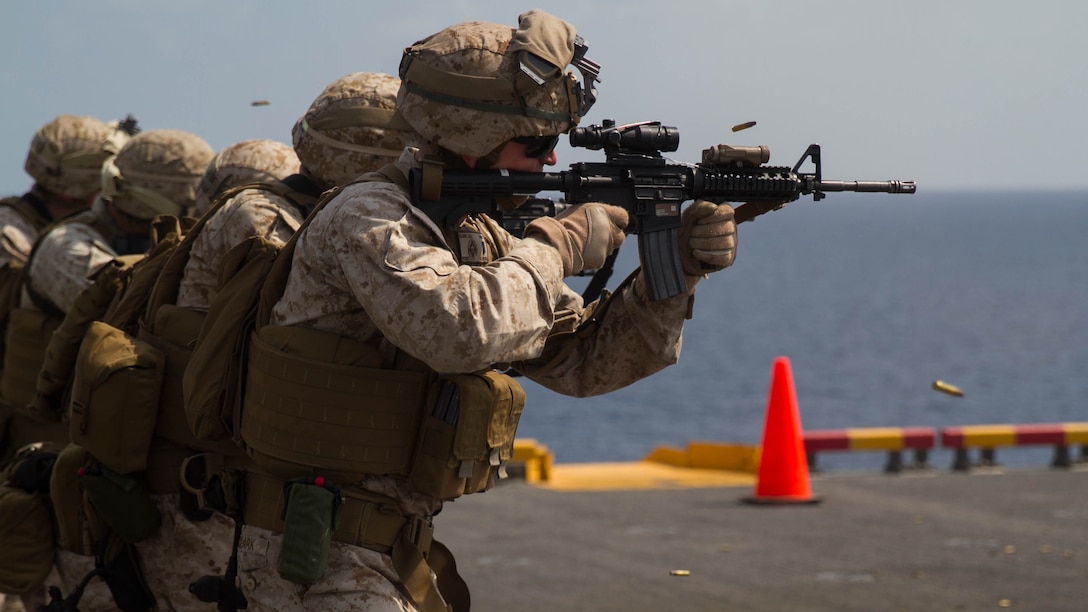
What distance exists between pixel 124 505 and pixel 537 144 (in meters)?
1.79

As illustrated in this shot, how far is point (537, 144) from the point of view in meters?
3.96

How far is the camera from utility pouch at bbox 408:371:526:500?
374cm

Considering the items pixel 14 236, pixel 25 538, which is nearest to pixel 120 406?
pixel 25 538

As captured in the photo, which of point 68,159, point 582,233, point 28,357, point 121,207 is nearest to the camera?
point 582,233

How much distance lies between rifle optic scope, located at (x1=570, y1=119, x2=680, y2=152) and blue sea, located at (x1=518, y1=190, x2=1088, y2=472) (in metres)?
9.09

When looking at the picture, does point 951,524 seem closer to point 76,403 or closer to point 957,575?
point 957,575

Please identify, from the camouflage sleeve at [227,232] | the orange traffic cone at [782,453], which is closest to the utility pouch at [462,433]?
the camouflage sleeve at [227,232]

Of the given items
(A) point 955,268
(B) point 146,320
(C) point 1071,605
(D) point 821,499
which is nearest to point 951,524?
(D) point 821,499

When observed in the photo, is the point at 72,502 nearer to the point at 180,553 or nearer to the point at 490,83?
the point at 180,553

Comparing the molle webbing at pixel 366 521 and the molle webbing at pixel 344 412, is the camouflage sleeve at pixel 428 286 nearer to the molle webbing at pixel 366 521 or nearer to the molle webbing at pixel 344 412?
the molle webbing at pixel 344 412

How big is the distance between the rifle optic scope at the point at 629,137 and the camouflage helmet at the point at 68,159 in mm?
4828

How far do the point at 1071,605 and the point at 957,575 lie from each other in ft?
2.95

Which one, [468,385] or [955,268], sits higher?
[955,268]

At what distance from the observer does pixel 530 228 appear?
3.93m
